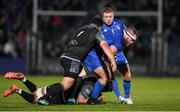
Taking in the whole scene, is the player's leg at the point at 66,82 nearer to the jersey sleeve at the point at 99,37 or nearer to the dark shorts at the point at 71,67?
the dark shorts at the point at 71,67

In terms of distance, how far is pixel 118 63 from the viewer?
1672 centimetres

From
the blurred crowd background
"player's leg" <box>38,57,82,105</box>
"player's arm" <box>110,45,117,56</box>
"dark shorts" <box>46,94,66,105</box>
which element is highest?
"player's arm" <box>110,45,117,56</box>

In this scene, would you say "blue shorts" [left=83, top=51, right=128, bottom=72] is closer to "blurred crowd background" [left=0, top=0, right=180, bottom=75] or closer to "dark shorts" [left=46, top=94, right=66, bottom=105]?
"dark shorts" [left=46, top=94, right=66, bottom=105]

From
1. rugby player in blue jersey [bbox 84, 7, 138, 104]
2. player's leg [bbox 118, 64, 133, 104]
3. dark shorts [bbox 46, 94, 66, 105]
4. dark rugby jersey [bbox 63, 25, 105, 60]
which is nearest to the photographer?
dark shorts [bbox 46, 94, 66, 105]

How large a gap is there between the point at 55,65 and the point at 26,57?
1.35 metres

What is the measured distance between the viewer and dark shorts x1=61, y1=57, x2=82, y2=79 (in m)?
15.5

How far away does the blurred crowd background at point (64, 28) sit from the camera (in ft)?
106

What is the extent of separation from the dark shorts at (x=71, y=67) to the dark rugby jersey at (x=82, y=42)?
4.4 inches

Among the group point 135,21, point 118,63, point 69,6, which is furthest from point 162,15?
point 118,63

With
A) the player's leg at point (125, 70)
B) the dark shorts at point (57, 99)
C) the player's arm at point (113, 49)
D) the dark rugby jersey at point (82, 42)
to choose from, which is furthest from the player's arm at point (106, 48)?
the dark shorts at point (57, 99)

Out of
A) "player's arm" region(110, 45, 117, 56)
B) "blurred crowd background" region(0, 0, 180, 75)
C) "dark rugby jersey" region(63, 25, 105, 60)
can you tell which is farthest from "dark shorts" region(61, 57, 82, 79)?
"blurred crowd background" region(0, 0, 180, 75)

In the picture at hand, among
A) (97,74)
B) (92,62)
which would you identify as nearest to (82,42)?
(92,62)

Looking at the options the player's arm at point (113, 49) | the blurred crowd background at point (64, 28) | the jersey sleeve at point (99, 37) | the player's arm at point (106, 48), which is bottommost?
the blurred crowd background at point (64, 28)

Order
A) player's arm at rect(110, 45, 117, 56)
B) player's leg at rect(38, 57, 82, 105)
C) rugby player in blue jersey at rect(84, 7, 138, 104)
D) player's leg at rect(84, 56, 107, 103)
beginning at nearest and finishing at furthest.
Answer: player's leg at rect(38, 57, 82, 105)
player's leg at rect(84, 56, 107, 103)
rugby player in blue jersey at rect(84, 7, 138, 104)
player's arm at rect(110, 45, 117, 56)
